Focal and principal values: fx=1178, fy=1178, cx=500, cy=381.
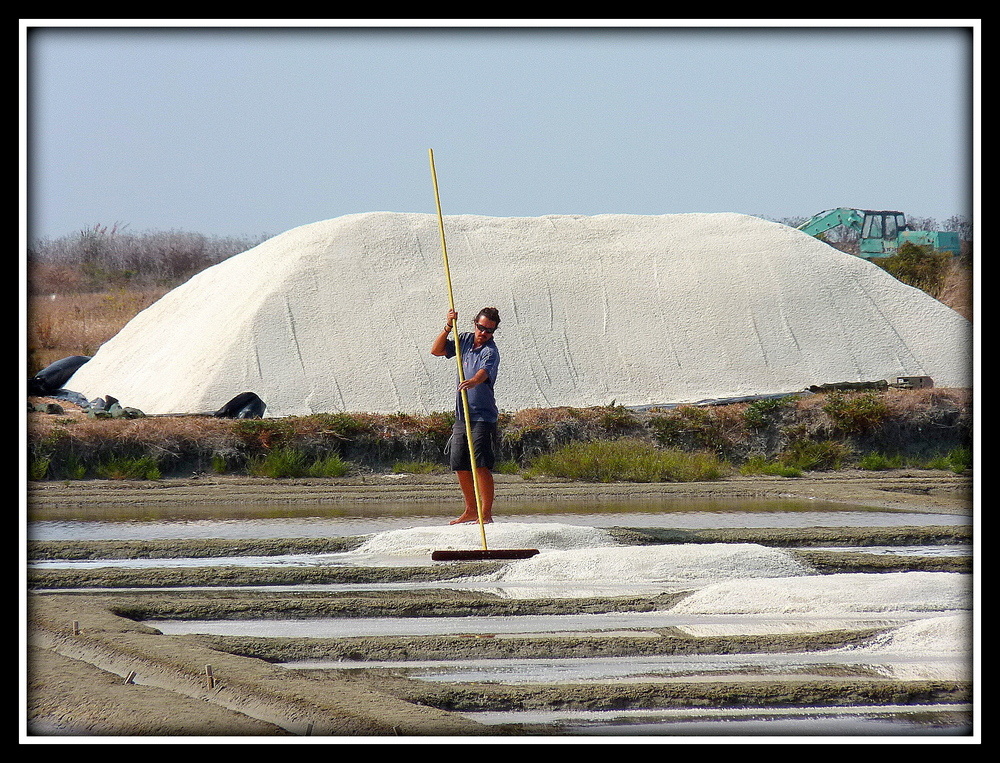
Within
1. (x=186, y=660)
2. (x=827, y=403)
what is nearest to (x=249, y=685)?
(x=186, y=660)

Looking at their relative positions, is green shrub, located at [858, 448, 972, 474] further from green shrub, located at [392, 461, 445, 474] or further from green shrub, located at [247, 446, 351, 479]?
green shrub, located at [247, 446, 351, 479]

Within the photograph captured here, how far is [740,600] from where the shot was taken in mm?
7164

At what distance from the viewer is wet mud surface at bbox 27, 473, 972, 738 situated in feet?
15.3

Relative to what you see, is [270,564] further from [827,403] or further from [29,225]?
[827,403]

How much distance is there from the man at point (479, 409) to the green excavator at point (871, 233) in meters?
33.3

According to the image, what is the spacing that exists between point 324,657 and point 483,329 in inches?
175

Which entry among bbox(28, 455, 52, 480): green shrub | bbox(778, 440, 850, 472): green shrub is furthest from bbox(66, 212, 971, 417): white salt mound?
bbox(778, 440, 850, 472): green shrub

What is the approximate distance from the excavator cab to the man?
34.2 meters

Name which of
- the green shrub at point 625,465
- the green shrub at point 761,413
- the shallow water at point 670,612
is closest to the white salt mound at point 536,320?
the green shrub at point 761,413

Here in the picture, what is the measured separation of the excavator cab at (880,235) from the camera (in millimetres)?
41875

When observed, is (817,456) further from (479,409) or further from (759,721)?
(759,721)

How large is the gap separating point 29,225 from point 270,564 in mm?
4212

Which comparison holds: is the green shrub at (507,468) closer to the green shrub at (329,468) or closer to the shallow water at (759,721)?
the green shrub at (329,468)

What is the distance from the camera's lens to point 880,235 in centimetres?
4375
